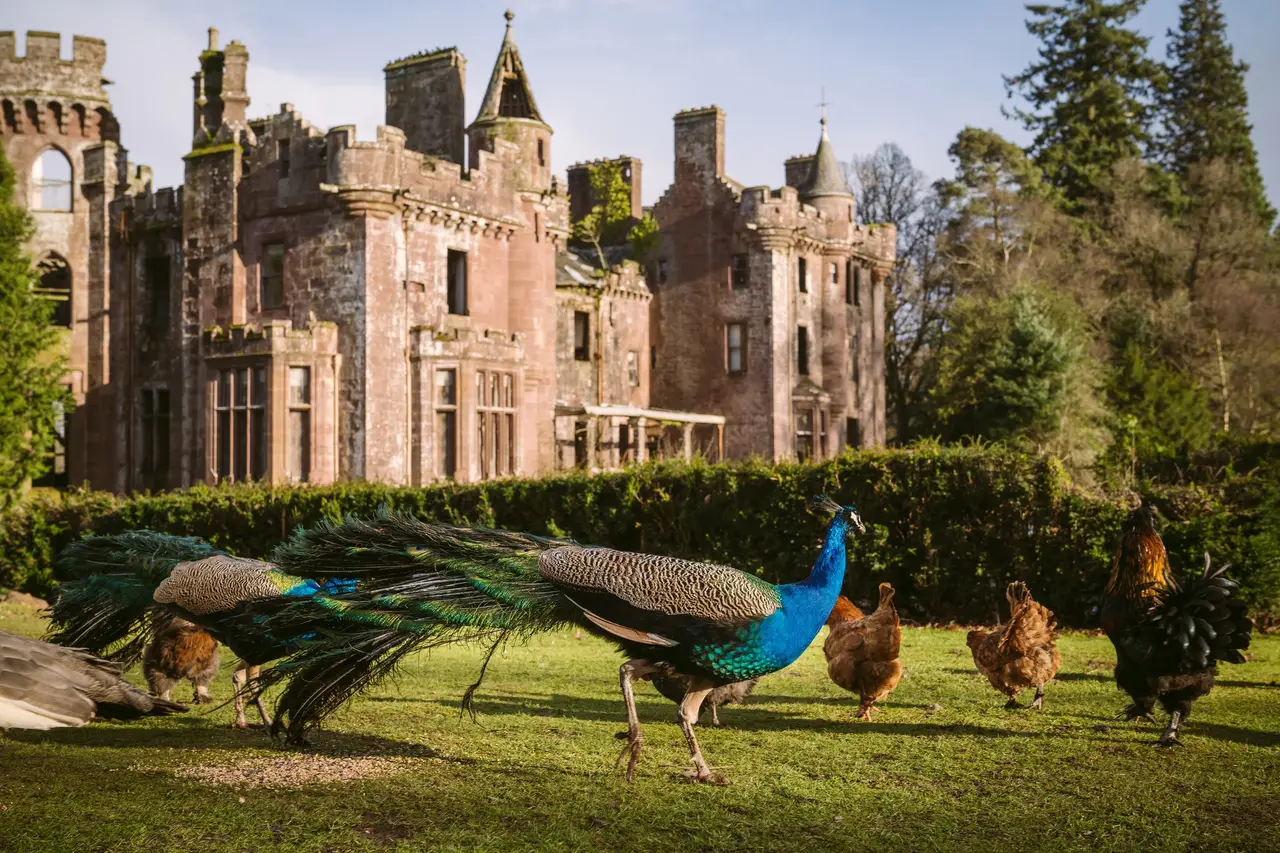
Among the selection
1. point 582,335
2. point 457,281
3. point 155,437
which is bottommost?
point 155,437

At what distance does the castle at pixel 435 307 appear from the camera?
99.1 ft

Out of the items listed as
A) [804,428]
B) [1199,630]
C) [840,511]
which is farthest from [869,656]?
[804,428]

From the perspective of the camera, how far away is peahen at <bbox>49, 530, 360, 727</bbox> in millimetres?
8906

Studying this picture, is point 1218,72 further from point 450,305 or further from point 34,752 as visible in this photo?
point 34,752

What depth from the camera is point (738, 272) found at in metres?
44.1

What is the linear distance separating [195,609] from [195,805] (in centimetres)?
236

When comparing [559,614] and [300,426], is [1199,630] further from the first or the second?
[300,426]

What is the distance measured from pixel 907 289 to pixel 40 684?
55218mm

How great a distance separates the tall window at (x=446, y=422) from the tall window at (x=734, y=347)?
1499 cm

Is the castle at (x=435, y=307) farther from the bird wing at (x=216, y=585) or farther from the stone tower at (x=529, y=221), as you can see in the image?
the bird wing at (x=216, y=585)

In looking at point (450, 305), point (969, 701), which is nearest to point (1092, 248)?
point (450, 305)

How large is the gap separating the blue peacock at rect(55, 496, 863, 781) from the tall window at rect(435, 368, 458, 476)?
22.9m

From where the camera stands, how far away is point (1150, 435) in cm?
3847

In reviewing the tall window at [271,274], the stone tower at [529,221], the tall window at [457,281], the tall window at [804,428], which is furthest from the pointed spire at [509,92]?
the tall window at [804,428]
